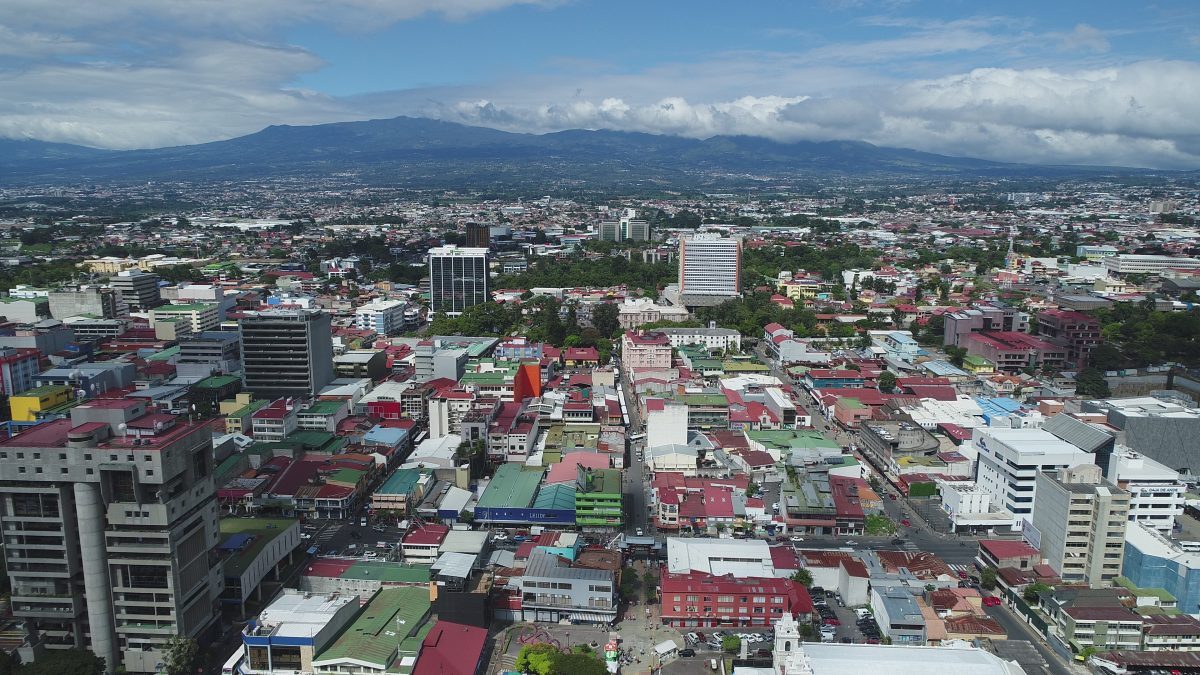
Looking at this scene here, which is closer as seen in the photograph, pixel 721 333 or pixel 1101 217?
pixel 721 333

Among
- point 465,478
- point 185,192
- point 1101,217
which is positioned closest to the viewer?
point 465,478

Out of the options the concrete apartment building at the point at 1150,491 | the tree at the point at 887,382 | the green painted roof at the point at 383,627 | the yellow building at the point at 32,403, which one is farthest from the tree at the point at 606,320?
the green painted roof at the point at 383,627

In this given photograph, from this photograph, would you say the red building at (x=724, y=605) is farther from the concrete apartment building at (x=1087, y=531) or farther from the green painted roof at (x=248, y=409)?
the green painted roof at (x=248, y=409)

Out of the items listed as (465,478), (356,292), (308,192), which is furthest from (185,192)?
(465,478)

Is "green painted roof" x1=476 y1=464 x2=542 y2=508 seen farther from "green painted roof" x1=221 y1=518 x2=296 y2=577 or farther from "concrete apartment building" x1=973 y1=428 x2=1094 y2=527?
"concrete apartment building" x1=973 y1=428 x2=1094 y2=527

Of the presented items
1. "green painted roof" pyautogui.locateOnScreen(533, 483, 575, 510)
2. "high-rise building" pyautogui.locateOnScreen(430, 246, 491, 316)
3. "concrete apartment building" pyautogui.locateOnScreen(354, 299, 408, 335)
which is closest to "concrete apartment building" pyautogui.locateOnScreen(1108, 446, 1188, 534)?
"green painted roof" pyautogui.locateOnScreen(533, 483, 575, 510)

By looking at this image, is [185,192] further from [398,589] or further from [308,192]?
[398,589]

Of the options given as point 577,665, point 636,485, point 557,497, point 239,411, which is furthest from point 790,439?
point 239,411
